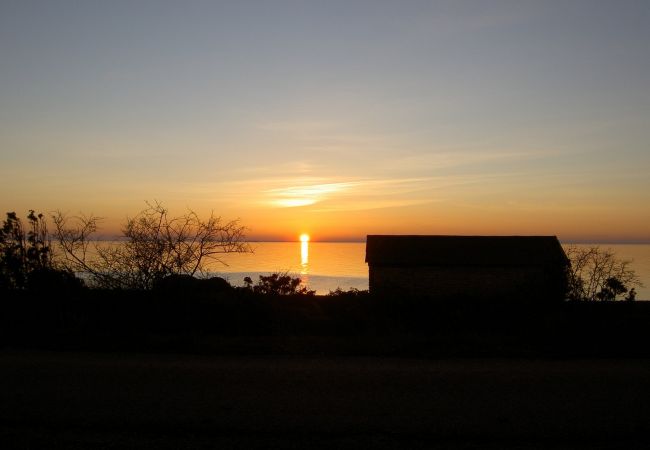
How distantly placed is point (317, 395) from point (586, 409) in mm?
3554

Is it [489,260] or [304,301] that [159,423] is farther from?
[489,260]

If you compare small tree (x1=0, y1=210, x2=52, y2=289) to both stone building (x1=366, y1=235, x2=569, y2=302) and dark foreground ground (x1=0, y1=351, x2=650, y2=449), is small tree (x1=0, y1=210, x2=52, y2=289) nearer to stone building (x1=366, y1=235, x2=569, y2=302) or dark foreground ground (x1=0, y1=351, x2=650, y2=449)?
dark foreground ground (x1=0, y1=351, x2=650, y2=449)

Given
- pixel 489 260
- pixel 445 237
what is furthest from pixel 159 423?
pixel 445 237

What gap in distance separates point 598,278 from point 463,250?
34.5 ft

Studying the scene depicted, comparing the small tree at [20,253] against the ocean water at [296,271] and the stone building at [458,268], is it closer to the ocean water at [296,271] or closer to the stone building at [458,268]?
the ocean water at [296,271]

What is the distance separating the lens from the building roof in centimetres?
3162

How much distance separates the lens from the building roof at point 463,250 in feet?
104

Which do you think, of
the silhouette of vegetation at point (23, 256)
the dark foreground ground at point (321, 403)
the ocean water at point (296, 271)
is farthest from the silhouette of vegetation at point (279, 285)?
the dark foreground ground at point (321, 403)

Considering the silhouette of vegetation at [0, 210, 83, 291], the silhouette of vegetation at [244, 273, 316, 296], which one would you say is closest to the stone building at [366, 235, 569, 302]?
the silhouette of vegetation at [244, 273, 316, 296]

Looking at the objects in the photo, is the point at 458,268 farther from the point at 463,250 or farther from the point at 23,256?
the point at 23,256

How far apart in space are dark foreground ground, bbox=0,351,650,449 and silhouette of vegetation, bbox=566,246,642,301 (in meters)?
13.4

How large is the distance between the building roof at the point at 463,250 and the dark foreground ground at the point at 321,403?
21.3 m

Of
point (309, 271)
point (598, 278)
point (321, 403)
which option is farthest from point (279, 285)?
point (309, 271)

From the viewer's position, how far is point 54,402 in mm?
7625
